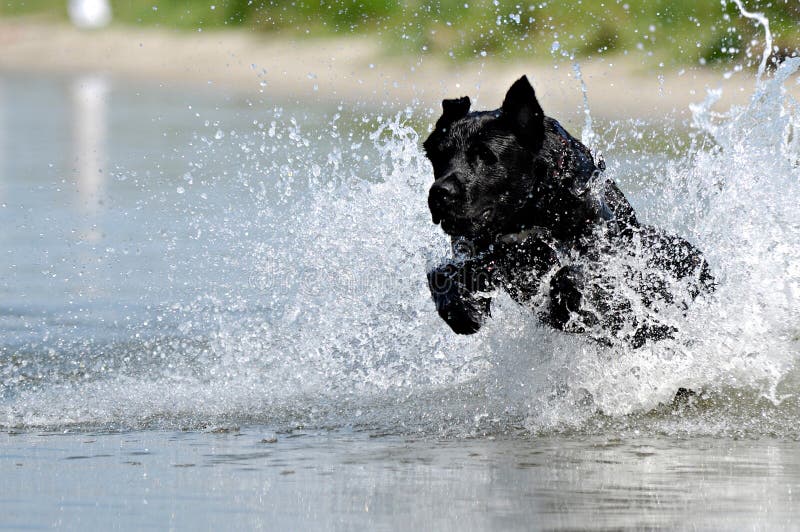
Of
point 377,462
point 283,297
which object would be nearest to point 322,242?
point 283,297

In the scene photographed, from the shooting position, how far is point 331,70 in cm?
2498

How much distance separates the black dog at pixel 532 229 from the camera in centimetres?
615

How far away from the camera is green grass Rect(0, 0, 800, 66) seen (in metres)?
20.6

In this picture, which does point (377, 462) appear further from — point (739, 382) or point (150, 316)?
point (150, 316)

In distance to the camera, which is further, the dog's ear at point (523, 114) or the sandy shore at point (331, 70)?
the sandy shore at point (331, 70)

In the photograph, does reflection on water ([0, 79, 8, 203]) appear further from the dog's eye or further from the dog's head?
→ the dog's eye

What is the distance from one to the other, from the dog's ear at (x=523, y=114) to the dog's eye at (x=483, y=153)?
161mm

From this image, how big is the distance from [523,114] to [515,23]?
1947 cm

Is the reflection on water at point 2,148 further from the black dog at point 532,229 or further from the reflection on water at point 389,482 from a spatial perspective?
the reflection on water at point 389,482

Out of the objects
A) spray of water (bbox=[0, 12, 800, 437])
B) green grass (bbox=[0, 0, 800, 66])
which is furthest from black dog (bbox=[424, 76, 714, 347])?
green grass (bbox=[0, 0, 800, 66])

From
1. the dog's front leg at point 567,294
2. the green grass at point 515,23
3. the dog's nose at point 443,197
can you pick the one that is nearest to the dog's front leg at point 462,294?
the dog's front leg at point 567,294

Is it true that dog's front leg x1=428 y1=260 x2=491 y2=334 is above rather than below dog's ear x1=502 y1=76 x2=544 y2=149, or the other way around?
below

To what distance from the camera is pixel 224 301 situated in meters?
8.95

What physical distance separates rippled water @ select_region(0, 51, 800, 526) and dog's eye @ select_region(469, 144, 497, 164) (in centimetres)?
79
